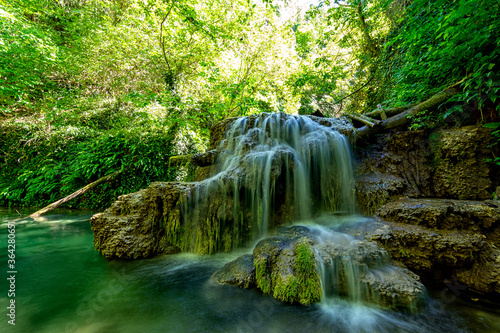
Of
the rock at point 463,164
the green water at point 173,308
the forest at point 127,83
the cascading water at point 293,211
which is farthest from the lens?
the forest at point 127,83

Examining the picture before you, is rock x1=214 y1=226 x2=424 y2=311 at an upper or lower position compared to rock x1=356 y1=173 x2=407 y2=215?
lower

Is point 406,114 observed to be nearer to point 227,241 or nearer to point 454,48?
point 454,48

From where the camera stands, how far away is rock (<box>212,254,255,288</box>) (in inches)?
96.8

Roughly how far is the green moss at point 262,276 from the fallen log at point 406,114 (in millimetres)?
4000

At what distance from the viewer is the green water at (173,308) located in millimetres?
1858

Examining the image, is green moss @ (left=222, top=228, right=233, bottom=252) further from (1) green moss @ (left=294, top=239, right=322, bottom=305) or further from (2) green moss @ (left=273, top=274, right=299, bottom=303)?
(1) green moss @ (left=294, top=239, right=322, bottom=305)

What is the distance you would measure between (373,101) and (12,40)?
13.4 m

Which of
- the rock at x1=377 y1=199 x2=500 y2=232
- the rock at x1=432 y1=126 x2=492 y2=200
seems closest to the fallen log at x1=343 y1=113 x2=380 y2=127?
the rock at x1=432 y1=126 x2=492 y2=200

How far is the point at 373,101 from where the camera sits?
25.5 feet

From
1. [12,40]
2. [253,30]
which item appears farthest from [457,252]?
[12,40]

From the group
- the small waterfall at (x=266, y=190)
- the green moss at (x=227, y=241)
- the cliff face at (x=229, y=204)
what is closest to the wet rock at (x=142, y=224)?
the cliff face at (x=229, y=204)

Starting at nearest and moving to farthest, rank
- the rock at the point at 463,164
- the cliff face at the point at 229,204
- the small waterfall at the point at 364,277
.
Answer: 1. the small waterfall at the point at 364,277
2. the rock at the point at 463,164
3. the cliff face at the point at 229,204

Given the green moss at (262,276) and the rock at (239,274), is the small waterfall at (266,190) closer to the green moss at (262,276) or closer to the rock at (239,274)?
the rock at (239,274)

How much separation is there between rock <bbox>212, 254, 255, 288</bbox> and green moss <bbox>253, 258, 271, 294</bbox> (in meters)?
0.07
